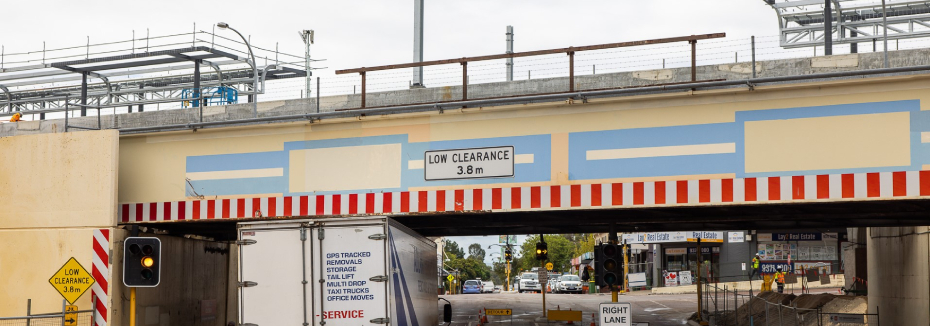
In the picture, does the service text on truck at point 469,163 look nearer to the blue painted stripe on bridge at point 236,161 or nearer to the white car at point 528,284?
the blue painted stripe on bridge at point 236,161

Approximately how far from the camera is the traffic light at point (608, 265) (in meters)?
14.6

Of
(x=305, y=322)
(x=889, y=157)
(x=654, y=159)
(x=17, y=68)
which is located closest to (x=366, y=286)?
(x=305, y=322)

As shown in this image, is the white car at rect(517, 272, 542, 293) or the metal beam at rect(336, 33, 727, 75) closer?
the metal beam at rect(336, 33, 727, 75)

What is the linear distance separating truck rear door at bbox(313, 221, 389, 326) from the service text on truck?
97.6 inches

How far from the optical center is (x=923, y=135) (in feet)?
41.2

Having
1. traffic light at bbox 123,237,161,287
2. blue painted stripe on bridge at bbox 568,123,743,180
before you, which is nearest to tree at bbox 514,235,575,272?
blue painted stripe on bridge at bbox 568,123,743,180

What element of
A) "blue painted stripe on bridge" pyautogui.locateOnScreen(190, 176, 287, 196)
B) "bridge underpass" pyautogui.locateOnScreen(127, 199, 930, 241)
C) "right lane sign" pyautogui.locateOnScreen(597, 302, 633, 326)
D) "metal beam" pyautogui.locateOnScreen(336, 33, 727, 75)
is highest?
"metal beam" pyautogui.locateOnScreen(336, 33, 727, 75)

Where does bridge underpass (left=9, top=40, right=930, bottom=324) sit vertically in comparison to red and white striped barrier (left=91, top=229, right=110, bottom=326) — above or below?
above

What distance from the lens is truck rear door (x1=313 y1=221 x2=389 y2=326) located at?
12.8 metres

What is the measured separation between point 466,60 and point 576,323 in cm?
1824

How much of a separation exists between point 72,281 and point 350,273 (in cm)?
528

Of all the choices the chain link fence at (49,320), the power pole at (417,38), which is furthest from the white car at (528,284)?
the chain link fence at (49,320)

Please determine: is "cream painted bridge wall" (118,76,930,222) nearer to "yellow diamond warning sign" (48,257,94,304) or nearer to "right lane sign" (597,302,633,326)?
"right lane sign" (597,302,633,326)

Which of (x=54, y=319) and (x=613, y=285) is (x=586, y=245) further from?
(x=54, y=319)
